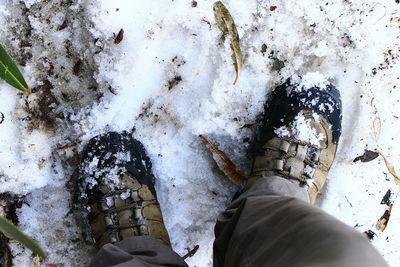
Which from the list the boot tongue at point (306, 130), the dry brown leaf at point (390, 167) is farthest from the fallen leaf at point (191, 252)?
the dry brown leaf at point (390, 167)

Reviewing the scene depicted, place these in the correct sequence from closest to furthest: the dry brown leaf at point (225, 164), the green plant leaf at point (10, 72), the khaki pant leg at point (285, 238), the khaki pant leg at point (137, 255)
→ the khaki pant leg at point (285, 238), the khaki pant leg at point (137, 255), the green plant leaf at point (10, 72), the dry brown leaf at point (225, 164)

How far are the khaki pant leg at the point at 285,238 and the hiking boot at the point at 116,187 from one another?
35 cm

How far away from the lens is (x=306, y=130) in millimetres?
1646

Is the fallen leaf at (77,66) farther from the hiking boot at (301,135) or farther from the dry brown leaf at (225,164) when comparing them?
the hiking boot at (301,135)

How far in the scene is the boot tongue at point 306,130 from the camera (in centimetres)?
165

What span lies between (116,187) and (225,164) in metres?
0.37

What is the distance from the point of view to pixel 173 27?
5.46 feet

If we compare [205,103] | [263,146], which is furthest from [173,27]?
[263,146]

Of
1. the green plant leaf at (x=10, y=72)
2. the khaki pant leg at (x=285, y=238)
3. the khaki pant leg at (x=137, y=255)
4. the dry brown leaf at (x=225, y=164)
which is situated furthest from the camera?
the dry brown leaf at (x=225, y=164)

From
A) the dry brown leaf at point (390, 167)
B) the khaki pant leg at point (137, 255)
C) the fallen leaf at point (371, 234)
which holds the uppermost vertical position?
the dry brown leaf at point (390, 167)

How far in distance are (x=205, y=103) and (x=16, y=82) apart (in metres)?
0.62

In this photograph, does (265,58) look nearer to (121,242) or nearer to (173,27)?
(173,27)

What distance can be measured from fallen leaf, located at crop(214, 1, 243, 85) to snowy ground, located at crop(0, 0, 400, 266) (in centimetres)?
2

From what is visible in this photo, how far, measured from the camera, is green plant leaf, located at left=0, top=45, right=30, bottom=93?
1592mm
